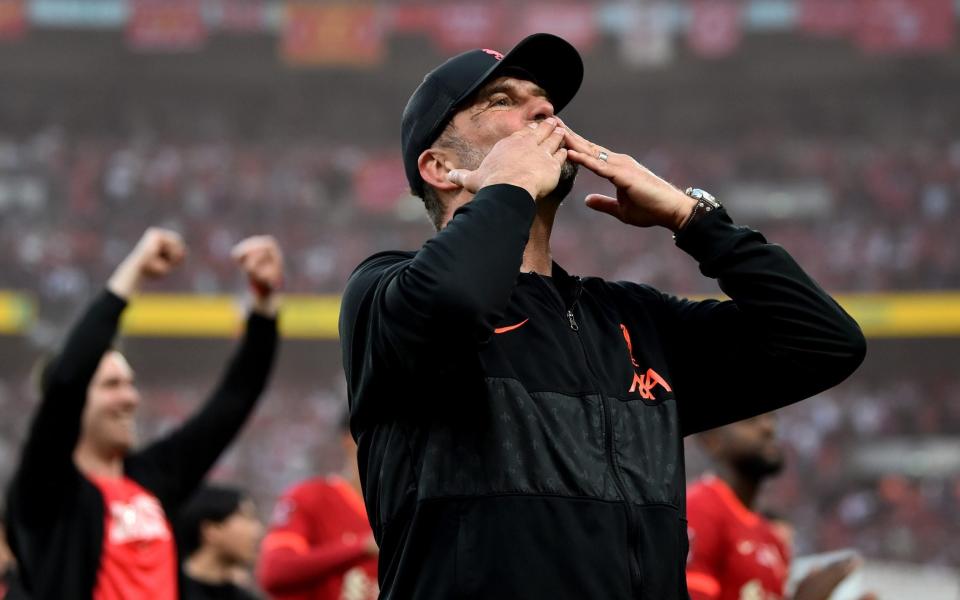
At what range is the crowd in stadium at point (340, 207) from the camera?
2173 cm

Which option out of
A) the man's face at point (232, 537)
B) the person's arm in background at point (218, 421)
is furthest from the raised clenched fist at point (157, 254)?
the man's face at point (232, 537)

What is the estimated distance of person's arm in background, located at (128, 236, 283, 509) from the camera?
3879mm

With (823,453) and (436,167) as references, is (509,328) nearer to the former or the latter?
(436,167)

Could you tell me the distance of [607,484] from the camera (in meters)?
2.04

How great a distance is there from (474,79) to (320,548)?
3013 millimetres

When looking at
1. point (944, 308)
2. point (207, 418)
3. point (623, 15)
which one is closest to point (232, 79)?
point (623, 15)

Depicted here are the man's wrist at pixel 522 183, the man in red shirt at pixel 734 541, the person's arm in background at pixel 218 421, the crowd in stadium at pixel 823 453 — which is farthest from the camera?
the crowd in stadium at pixel 823 453

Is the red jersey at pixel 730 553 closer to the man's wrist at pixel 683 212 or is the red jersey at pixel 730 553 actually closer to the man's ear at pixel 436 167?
the man's wrist at pixel 683 212

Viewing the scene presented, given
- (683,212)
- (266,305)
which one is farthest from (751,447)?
(683,212)

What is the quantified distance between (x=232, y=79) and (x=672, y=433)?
26.6 metres

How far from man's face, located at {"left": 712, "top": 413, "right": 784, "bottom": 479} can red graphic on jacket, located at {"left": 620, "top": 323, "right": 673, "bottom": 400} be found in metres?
2.78

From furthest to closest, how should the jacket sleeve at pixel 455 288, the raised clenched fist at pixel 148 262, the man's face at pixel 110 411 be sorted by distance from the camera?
the man's face at pixel 110 411, the raised clenched fist at pixel 148 262, the jacket sleeve at pixel 455 288

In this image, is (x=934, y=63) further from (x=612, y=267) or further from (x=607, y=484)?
(x=607, y=484)

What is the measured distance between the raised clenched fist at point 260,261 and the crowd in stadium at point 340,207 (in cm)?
1795
